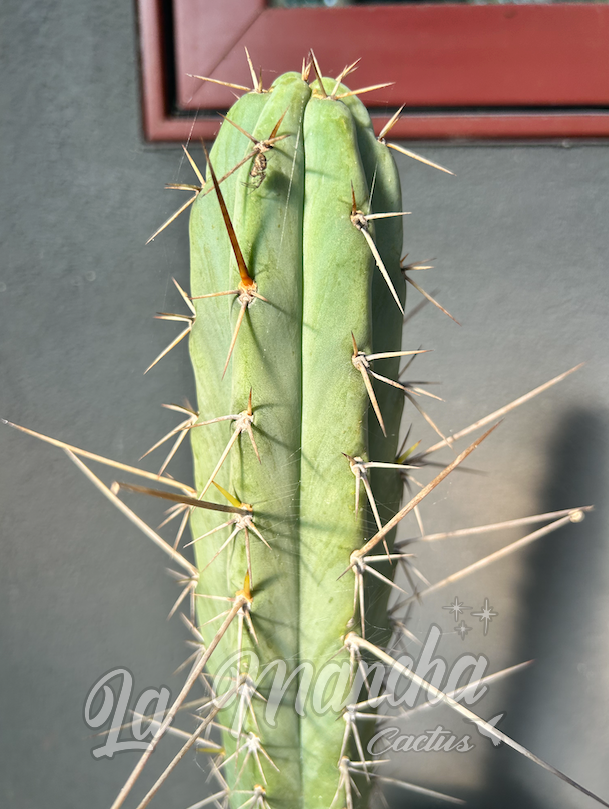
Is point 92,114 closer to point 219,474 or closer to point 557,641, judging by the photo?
point 219,474

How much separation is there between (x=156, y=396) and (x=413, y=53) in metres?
0.51

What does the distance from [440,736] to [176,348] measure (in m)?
0.65

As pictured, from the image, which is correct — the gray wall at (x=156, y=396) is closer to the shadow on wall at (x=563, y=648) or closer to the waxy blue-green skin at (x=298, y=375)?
the shadow on wall at (x=563, y=648)

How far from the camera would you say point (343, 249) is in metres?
0.35

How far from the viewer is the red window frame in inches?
23.6

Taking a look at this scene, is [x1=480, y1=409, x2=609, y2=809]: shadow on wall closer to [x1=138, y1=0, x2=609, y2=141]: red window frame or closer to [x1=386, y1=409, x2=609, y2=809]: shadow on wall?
[x1=386, y1=409, x2=609, y2=809]: shadow on wall

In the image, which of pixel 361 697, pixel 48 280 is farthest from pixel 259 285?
pixel 48 280

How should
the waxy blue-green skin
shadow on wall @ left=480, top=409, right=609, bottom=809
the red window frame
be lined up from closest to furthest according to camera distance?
the waxy blue-green skin → the red window frame → shadow on wall @ left=480, top=409, right=609, bottom=809

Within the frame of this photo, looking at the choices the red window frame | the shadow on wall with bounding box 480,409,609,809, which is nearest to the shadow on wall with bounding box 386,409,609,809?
the shadow on wall with bounding box 480,409,609,809

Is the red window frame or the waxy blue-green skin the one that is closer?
the waxy blue-green skin

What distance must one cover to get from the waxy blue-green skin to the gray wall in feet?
1.09

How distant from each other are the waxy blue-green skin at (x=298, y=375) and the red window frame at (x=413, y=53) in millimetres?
253

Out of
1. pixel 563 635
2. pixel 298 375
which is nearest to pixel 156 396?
pixel 298 375

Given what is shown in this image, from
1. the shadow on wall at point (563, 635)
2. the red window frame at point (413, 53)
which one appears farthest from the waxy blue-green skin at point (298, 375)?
the shadow on wall at point (563, 635)
